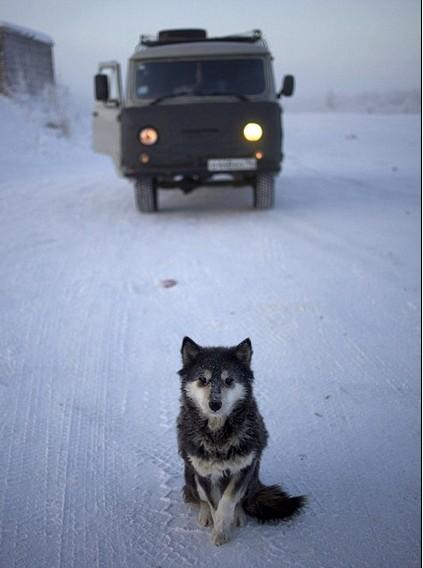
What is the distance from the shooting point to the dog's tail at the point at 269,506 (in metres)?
2.61

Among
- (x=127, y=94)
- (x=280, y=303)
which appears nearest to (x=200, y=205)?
(x=127, y=94)

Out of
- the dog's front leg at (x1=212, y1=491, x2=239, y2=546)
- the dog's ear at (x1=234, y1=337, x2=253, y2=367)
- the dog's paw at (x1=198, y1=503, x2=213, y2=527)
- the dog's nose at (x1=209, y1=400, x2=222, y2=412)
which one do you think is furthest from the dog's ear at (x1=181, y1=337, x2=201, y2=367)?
the dog's paw at (x1=198, y1=503, x2=213, y2=527)

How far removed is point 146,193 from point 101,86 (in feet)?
6.19

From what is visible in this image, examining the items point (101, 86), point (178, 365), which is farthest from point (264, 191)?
point (178, 365)

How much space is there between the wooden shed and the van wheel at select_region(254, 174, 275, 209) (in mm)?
16095

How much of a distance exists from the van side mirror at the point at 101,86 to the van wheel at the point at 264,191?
9.52 feet

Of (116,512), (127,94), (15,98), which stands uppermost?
(15,98)

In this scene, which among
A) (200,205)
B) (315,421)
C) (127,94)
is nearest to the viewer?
(315,421)

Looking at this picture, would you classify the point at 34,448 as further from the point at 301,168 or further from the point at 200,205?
the point at 301,168

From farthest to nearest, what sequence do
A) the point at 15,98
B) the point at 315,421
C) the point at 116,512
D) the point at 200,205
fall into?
the point at 15,98
the point at 200,205
the point at 315,421
the point at 116,512

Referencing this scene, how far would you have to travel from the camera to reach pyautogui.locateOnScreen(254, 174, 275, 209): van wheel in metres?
8.61

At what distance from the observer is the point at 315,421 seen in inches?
135

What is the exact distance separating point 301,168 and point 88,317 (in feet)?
34.8

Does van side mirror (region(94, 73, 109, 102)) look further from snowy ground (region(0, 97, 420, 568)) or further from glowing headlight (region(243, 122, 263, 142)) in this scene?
glowing headlight (region(243, 122, 263, 142))
